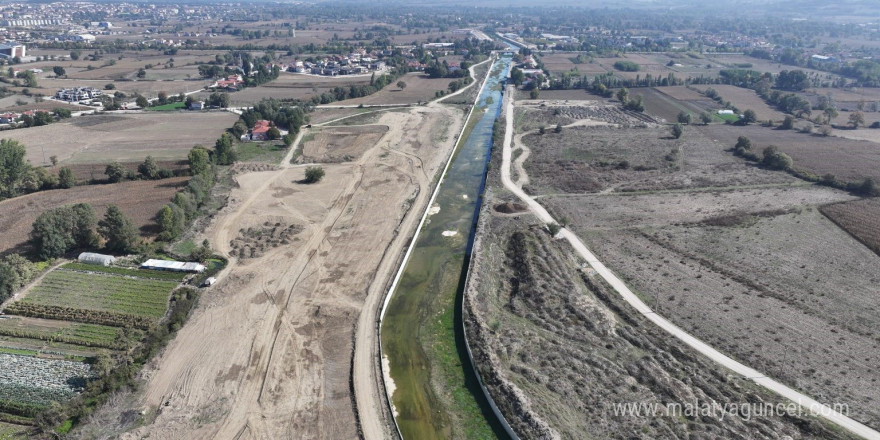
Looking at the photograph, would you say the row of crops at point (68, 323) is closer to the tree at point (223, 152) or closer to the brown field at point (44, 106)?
the tree at point (223, 152)

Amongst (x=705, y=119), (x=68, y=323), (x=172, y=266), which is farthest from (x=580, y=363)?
(x=705, y=119)

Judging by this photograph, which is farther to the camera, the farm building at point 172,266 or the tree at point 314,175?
the tree at point 314,175

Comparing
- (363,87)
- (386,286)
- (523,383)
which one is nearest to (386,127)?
(363,87)

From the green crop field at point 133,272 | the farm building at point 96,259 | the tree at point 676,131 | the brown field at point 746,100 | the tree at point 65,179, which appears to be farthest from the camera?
the brown field at point 746,100

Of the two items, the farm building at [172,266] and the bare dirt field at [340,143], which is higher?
the bare dirt field at [340,143]

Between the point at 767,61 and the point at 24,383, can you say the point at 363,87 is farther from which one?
the point at 767,61

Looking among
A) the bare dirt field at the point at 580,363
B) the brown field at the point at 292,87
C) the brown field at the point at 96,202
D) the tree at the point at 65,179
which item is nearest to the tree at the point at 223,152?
the brown field at the point at 96,202

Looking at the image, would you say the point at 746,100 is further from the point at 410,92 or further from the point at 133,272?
the point at 133,272
